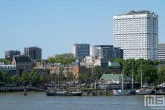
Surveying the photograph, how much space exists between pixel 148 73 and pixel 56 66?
4531 centimetres

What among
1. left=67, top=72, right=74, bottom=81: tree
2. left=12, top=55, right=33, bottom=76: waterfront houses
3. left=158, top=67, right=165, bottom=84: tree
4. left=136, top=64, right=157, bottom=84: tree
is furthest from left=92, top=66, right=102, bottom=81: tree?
left=136, top=64, right=157, bottom=84: tree

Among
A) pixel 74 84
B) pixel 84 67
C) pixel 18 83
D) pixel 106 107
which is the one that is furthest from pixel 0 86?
pixel 106 107

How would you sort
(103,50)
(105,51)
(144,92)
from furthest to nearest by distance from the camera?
(105,51) < (103,50) < (144,92)

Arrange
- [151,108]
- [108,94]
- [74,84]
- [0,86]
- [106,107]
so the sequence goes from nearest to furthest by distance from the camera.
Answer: [151,108], [106,107], [108,94], [0,86], [74,84]

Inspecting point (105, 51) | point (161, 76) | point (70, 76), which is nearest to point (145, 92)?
point (161, 76)

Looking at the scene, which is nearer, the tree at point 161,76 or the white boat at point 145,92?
the white boat at point 145,92

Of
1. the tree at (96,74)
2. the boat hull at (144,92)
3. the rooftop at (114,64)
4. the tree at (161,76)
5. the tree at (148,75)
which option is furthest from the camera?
the rooftop at (114,64)

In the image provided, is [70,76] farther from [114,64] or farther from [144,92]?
[144,92]

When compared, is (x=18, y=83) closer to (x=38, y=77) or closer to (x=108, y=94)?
(x=38, y=77)

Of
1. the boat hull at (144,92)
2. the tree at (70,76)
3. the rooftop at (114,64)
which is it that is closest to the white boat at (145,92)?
the boat hull at (144,92)

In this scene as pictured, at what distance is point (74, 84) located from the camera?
404ft

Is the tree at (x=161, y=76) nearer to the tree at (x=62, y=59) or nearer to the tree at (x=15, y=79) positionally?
the tree at (x=15, y=79)

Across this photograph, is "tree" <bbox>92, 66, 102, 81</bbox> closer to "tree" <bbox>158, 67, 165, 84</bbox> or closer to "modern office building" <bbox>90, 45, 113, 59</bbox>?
"tree" <bbox>158, 67, 165, 84</bbox>

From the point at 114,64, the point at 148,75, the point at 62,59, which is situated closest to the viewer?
the point at 148,75
